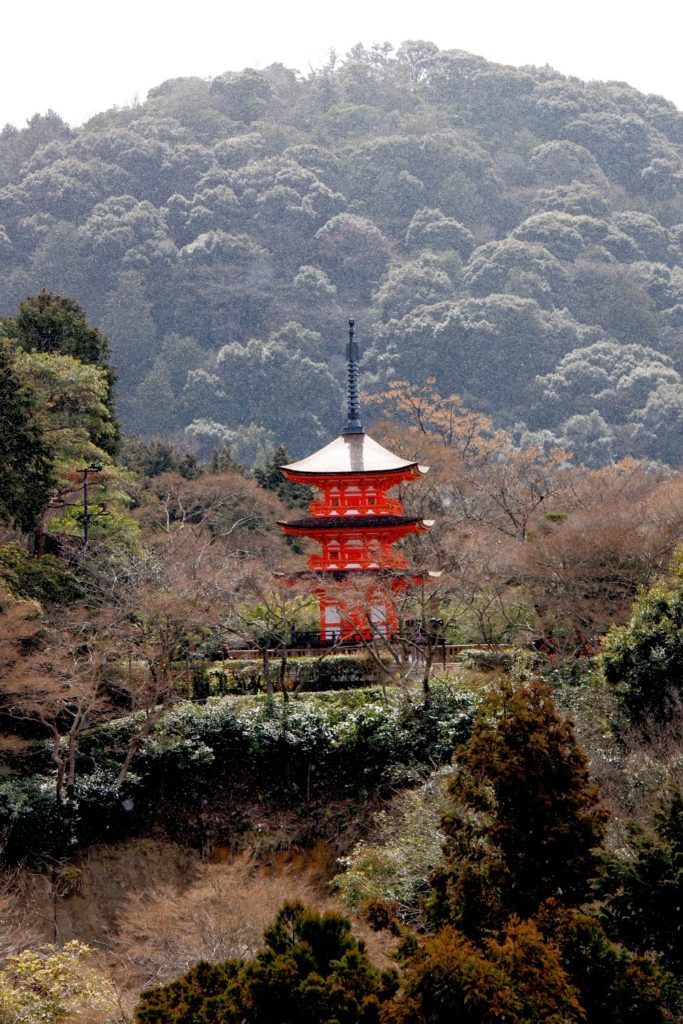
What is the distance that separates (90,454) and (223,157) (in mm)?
73157

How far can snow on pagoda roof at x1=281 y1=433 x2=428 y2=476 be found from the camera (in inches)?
1205

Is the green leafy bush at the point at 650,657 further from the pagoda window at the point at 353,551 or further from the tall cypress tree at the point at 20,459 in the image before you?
the tall cypress tree at the point at 20,459

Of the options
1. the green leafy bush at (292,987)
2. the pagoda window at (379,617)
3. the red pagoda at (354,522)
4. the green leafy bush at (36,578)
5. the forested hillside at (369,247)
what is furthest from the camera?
the forested hillside at (369,247)

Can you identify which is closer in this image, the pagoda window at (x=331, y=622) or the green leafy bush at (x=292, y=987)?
the green leafy bush at (x=292, y=987)

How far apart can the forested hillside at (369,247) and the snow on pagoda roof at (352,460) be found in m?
46.1

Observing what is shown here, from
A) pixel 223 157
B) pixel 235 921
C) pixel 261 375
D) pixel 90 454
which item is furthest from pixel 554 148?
pixel 235 921

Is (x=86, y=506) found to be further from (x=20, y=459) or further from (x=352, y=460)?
(x=352, y=460)

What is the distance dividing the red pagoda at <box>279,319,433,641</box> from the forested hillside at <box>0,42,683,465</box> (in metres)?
46.7

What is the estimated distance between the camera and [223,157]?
339ft

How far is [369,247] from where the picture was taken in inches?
3846

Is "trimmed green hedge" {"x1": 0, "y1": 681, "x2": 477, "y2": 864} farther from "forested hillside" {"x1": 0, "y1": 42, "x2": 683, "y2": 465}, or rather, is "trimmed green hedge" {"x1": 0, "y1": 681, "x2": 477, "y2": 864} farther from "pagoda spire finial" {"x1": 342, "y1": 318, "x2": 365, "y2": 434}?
"forested hillside" {"x1": 0, "y1": 42, "x2": 683, "y2": 465}

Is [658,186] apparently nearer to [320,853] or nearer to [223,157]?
[223,157]

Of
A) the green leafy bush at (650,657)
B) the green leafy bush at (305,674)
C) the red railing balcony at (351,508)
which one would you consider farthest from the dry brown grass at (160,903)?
the red railing balcony at (351,508)

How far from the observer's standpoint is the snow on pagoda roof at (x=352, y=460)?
30609 mm
